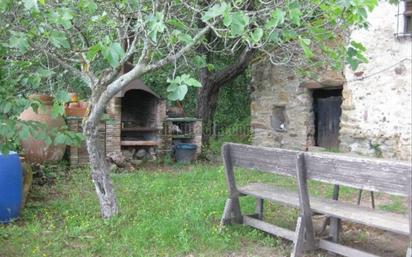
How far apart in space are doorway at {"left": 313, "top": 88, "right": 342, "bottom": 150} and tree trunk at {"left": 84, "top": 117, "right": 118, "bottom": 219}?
623 cm

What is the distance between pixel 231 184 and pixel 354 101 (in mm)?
5258

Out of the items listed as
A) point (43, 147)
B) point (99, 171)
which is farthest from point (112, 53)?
point (43, 147)

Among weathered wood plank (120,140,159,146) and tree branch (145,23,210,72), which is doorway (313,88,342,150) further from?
tree branch (145,23,210,72)

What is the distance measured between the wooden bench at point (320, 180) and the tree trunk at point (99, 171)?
1.19 meters

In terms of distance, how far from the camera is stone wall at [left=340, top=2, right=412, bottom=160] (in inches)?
330

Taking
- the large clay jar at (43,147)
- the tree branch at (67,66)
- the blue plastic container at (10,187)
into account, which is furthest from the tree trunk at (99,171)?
the large clay jar at (43,147)

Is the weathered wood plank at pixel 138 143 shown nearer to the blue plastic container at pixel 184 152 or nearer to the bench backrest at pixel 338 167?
the blue plastic container at pixel 184 152

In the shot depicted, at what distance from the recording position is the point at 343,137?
31.6 ft

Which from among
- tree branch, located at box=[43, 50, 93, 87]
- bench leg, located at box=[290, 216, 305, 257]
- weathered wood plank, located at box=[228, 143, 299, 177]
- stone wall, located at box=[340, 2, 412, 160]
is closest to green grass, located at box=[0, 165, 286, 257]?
bench leg, located at box=[290, 216, 305, 257]

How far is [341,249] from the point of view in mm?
3936

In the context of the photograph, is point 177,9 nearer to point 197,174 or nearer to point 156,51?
point 156,51

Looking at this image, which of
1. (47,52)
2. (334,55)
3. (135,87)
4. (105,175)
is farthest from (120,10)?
(135,87)

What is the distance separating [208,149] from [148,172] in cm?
249

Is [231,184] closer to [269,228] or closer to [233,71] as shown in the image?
[269,228]
